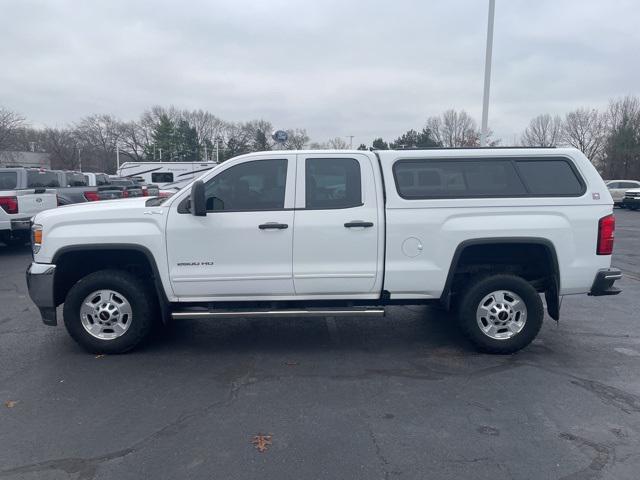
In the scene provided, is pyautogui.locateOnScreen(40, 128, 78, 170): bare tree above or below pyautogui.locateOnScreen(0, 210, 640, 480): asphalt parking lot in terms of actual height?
above

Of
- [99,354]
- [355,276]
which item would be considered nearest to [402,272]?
[355,276]

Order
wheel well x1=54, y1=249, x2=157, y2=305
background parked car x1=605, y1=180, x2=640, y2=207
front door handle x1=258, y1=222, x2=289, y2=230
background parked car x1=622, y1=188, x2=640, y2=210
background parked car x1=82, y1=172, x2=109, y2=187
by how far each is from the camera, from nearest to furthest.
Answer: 1. front door handle x1=258, y1=222, x2=289, y2=230
2. wheel well x1=54, y1=249, x2=157, y2=305
3. background parked car x1=82, y1=172, x2=109, y2=187
4. background parked car x1=622, y1=188, x2=640, y2=210
5. background parked car x1=605, y1=180, x2=640, y2=207

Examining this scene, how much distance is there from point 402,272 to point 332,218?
0.90 meters

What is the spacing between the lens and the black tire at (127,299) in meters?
5.19

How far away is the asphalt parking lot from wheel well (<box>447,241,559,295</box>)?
753 millimetres

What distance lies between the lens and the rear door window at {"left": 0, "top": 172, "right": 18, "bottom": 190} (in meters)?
12.9

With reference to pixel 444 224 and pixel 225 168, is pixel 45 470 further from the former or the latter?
pixel 444 224

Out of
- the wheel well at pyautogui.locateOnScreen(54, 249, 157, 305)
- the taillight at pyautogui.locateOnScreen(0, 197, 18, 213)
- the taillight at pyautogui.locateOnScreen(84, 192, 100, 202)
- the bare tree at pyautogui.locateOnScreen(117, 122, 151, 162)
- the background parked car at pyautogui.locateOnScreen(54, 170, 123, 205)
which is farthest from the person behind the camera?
the bare tree at pyautogui.locateOnScreen(117, 122, 151, 162)

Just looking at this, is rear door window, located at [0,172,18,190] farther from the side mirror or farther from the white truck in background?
the white truck in background

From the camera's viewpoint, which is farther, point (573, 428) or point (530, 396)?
point (530, 396)

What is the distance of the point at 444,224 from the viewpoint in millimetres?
5109

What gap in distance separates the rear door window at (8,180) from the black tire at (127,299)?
9.53 m

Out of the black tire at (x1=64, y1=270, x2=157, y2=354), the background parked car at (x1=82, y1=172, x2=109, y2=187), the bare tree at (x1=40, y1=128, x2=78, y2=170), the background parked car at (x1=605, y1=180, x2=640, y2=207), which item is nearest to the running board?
the black tire at (x1=64, y1=270, x2=157, y2=354)

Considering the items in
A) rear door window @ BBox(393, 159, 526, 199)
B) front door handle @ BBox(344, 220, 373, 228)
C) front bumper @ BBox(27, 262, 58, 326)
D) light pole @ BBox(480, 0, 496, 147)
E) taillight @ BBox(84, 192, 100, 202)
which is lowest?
front bumper @ BBox(27, 262, 58, 326)
